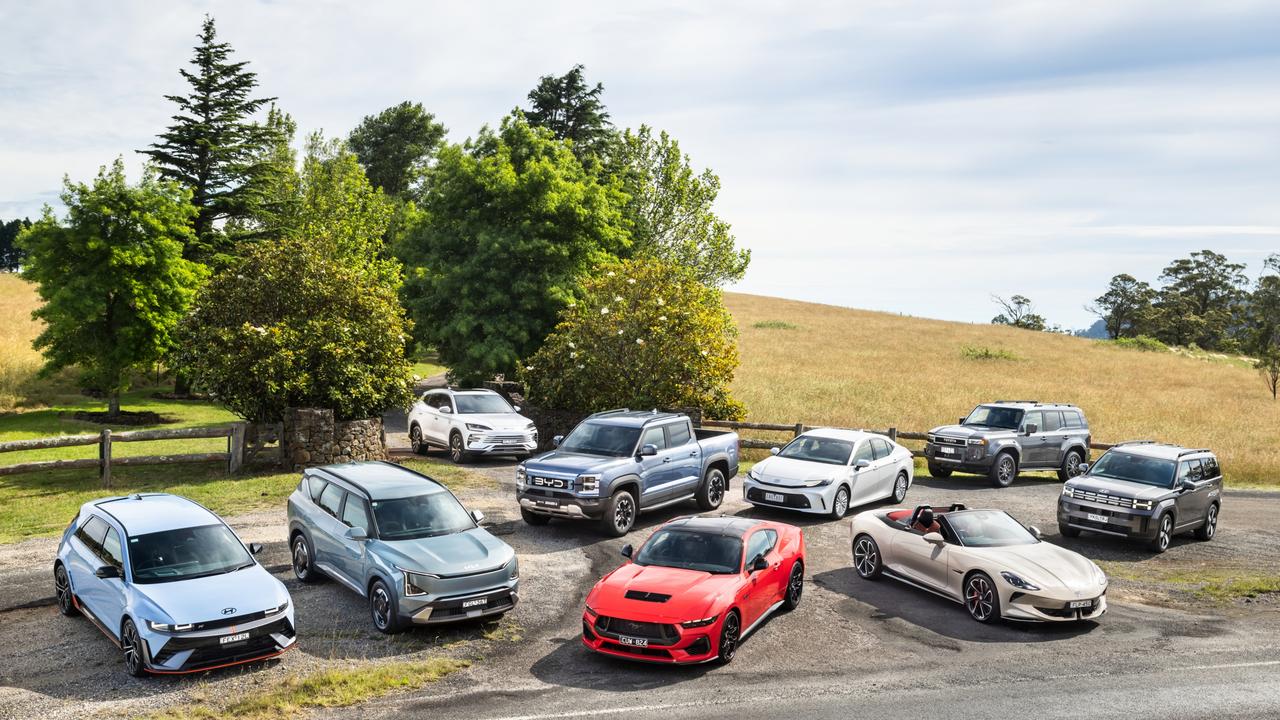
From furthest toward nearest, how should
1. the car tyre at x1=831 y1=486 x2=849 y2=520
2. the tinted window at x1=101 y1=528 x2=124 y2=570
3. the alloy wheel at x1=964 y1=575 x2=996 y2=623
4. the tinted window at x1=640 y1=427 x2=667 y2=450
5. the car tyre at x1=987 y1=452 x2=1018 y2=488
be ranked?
the car tyre at x1=987 y1=452 x2=1018 y2=488 < the car tyre at x1=831 y1=486 x2=849 y2=520 < the tinted window at x1=640 y1=427 x2=667 y2=450 < the alloy wheel at x1=964 y1=575 x2=996 y2=623 < the tinted window at x1=101 y1=528 x2=124 y2=570

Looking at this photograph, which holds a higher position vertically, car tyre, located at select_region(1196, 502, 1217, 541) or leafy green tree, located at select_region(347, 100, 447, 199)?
leafy green tree, located at select_region(347, 100, 447, 199)

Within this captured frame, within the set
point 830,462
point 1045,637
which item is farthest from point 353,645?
point 830,462

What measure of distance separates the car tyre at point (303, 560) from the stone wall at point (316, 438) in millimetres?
8328

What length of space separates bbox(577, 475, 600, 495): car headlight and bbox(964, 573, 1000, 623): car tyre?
635cm

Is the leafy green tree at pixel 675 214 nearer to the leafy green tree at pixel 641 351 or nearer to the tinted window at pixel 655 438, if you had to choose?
the leafy green tree at pixel 641 351

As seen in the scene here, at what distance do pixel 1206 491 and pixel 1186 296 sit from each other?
95224mm

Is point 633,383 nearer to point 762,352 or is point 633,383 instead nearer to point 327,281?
point 327,281

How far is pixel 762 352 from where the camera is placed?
57.6m

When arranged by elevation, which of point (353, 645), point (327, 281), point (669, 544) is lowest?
point (353, 645)

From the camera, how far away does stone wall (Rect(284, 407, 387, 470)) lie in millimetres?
21625

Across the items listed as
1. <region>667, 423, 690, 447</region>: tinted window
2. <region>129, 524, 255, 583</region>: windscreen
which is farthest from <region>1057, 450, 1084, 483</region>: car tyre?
<region>129, 524, 255, 583</region>: windscreen

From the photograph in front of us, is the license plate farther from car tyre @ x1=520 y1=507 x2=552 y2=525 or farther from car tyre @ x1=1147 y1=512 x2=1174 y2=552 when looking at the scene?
car tyre @ x1=1147 y1=512 x2=1174 y2=552

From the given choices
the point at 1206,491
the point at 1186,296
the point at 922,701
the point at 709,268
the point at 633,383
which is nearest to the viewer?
the point at 922,701

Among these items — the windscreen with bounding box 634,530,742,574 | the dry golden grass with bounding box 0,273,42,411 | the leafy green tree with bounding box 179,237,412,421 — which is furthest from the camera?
the dry golden grass with bounding box 0,273,42,411
